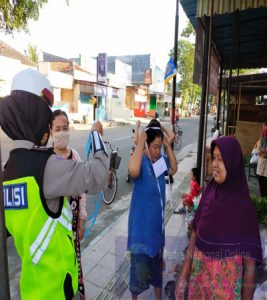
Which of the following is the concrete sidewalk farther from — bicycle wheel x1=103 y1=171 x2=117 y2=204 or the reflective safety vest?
the reflective safety vest

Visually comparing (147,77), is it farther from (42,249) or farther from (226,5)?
(42,249)

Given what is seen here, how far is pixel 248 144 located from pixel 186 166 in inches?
75.2

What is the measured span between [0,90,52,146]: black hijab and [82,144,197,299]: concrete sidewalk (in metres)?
1.96

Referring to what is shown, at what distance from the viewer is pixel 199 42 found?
11.8 ft

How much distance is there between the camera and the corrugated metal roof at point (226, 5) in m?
3.70

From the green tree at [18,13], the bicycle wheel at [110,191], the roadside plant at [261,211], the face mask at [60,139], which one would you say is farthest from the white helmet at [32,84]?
the green tree at [18,13]

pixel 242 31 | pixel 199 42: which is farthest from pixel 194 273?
pixel 242 31

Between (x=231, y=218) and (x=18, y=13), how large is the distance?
8125 millimetres

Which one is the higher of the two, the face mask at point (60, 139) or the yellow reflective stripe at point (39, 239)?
the face mask at point (60, 139)

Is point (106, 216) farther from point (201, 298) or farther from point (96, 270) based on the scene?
point (201, 298)

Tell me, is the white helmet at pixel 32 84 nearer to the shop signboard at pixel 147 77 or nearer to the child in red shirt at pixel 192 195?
the child in red shirt at pixel 192 195

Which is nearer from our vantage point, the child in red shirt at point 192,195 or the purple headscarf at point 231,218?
the purple headscarf at point 231,218

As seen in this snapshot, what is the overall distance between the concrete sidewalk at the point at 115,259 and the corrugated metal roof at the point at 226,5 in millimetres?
2914

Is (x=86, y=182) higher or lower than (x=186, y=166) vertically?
higher
